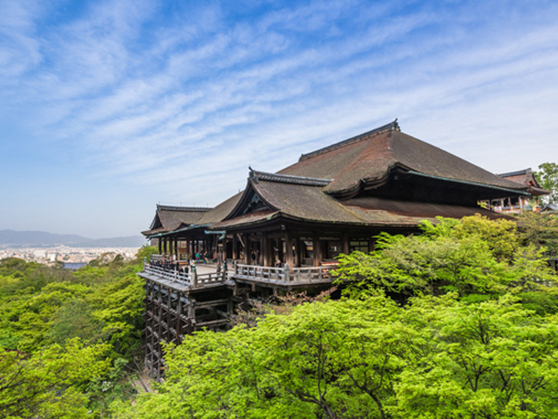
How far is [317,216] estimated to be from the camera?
559 inches

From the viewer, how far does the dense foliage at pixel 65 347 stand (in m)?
10.7

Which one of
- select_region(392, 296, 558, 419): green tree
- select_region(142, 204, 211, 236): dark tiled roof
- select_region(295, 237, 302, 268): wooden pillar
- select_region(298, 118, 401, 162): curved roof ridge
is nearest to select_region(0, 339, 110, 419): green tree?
select_region(295, 237, 302, 268): wooden pillar

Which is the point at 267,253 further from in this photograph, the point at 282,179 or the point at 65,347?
the point at 65,347

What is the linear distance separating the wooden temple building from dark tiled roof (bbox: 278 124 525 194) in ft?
0.39

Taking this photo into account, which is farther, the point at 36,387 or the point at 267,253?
the point at 267,253

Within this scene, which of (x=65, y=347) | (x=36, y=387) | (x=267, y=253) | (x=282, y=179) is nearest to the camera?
(x=36, y=387)

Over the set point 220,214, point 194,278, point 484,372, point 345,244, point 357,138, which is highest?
point 357,138

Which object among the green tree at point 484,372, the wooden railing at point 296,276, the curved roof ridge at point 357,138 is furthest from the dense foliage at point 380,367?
the curved roof ridge at point 357,138

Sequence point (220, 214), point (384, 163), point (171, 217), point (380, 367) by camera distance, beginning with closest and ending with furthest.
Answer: point (380, 367), point (384, 163), point (220, 214), point (171, 217)

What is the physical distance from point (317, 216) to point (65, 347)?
1495 cm

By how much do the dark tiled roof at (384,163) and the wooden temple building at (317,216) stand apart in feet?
0.39

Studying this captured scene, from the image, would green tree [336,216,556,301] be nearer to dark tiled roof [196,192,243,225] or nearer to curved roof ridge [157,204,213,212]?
dark tiled roof [196,192,243,225]

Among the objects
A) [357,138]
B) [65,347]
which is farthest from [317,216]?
[357,138]

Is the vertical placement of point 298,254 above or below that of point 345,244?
below
